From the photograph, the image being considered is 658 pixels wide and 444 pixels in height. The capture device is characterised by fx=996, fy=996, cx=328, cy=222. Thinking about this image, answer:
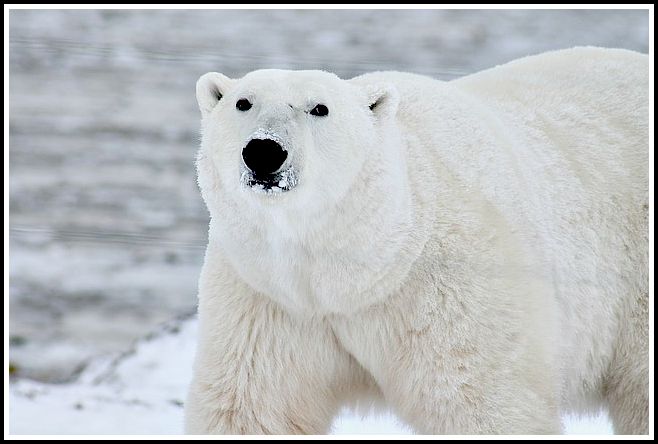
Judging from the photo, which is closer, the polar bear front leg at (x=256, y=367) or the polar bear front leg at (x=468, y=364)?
the polar bear front leg at (x=468, y=364)

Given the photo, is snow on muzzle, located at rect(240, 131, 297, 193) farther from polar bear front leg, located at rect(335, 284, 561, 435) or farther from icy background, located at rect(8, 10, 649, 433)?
icy background, located at rect(8, 10, 649, 433)

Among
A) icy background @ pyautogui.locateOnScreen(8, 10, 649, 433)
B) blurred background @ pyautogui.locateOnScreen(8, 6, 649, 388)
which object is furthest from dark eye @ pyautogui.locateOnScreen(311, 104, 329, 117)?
blurred background @ pyautogui.locateOnScreen(8, 6, 649, 388)

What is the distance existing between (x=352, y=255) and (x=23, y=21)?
7.90 feet

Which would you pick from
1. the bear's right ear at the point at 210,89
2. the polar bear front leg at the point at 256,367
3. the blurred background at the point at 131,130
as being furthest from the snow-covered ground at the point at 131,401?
the bear's right ear at the point at 210,89

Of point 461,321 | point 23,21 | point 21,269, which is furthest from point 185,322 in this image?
point 461,321

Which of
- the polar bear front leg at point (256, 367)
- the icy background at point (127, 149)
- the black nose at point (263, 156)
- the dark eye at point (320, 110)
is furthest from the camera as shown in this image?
the icy background at point (127, 149)

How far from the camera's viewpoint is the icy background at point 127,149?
506 cm

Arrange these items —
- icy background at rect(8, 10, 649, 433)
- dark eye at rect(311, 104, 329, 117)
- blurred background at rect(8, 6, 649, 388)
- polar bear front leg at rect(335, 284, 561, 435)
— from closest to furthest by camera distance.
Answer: dark eye at rect(311, 104, 329, 117)
polar bear front leg at rect(335, 284, 561, 435)
icy background at rect(8, 10, 649, 433)
blurred background at rect(8, 6, 649, 388)

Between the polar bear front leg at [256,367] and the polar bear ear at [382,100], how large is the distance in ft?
2.28

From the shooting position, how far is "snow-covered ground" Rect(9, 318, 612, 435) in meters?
4.21

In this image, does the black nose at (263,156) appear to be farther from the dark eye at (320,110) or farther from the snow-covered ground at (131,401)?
the snow-covered ground at (131,401)

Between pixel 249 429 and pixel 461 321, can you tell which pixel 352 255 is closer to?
pixel 461 321

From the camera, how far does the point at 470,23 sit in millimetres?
7578

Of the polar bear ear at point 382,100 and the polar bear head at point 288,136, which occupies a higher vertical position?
the polar bear ear at point 382,100
